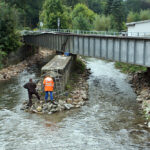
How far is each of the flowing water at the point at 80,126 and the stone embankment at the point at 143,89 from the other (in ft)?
1.83

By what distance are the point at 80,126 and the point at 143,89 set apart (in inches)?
418

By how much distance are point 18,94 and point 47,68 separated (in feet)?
12.6

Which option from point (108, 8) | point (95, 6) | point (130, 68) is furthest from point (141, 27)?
point (95, 6)

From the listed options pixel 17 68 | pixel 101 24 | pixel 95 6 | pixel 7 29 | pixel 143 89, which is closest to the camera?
pixel 143 89

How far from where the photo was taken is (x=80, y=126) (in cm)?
1509

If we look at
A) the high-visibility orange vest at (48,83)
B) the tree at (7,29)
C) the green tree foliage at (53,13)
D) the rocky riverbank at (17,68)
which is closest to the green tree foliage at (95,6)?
the green tree foliage at (53,13)

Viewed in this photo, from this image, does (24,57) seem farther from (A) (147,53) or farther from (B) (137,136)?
(B) (137,136)

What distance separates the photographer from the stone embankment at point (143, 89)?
707 inches

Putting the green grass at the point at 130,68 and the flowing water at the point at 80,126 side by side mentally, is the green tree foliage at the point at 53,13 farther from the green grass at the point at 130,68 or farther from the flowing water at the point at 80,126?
the flowing water at the point at 80,126

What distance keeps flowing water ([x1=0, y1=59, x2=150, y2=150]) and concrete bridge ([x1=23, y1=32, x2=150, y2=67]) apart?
3.71 metres

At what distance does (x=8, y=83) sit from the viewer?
89.8 feet

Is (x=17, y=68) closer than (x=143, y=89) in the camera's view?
No

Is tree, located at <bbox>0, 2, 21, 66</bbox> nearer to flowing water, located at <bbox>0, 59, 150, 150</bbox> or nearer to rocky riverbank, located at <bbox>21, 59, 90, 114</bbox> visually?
flowing water, located at <bbox>0, 59, 150, 150</bbox>

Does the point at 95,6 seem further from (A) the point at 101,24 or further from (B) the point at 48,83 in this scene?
(B) the point at 48,83
